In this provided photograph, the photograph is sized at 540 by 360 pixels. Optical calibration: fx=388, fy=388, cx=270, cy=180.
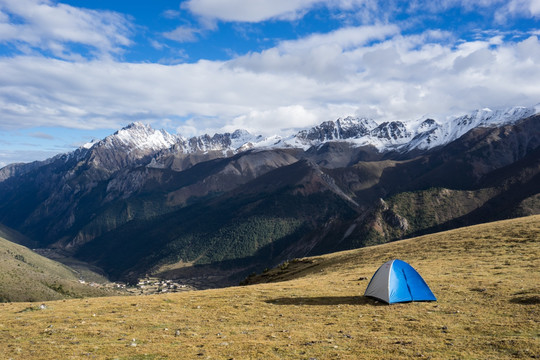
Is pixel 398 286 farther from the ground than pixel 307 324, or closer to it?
farther from the ground

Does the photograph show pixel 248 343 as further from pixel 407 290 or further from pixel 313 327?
pixel 407 290

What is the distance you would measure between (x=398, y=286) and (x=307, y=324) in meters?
11.0

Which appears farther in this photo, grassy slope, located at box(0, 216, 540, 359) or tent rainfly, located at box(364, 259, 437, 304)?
tent rainfly, located at box(364, 259, 437, 304)

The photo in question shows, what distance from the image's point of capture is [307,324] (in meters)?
28.8

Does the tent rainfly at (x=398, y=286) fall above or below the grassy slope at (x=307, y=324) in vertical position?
above

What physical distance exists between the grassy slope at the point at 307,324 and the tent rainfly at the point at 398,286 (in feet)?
3.50

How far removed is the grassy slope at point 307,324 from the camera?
22391mm

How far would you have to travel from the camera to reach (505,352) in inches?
814

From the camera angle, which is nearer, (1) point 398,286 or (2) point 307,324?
(2) point 307,324

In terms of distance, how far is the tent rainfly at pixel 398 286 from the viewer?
34.4 metres

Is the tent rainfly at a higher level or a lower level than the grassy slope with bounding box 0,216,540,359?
higher

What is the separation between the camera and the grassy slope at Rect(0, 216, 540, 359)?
22.4 metres

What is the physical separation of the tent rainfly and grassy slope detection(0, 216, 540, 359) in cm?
107

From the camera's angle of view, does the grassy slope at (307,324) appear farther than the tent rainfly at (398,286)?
No
